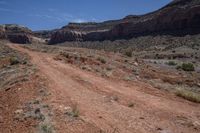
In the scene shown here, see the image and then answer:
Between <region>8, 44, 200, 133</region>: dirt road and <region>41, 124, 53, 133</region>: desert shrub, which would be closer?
<region>41, 124, 53, 133</region>: desert shrub

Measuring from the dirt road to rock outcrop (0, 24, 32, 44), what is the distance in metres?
104

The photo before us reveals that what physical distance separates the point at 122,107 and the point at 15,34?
113m

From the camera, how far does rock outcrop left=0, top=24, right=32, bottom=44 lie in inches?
4528

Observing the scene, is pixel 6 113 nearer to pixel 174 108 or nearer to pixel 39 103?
pixel 39 103

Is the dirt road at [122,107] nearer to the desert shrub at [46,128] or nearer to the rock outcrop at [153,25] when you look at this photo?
the desert shrub at [46,128]

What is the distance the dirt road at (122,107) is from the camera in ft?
28.7

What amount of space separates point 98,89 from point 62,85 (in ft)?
5.33

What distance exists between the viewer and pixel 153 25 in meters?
83.5

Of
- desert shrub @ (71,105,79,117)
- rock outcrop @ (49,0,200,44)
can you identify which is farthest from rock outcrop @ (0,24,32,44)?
desert shrub @ (71,105,79,117)

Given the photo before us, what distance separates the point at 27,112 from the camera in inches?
400

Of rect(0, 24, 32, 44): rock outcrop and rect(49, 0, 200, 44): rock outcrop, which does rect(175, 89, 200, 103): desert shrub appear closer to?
rect(49, 0, 200, 44): rock outcrop

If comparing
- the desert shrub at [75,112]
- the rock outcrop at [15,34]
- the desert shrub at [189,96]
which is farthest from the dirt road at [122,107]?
the rock outcrop at [15,34]

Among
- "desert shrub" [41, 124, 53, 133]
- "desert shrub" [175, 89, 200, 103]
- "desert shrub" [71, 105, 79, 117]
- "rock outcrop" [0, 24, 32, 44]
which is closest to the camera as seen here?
"desert shrub" [41, 124, 53, 133]

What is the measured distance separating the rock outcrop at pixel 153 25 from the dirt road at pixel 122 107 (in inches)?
2242
